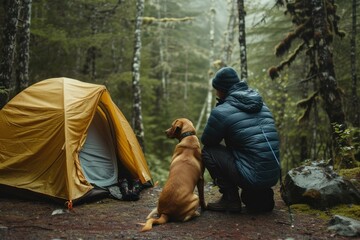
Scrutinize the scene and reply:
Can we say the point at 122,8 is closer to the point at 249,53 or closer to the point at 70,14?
the point at 70,14

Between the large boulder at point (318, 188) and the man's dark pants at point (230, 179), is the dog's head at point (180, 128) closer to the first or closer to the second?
the man's dark pants at point (230, 179)

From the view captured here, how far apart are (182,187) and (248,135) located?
1084 mm

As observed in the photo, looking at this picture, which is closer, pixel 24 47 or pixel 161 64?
pixel 24 47

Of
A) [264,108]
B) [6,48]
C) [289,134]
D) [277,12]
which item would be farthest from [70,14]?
[264,108]

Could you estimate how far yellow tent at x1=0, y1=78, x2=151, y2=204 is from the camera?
530cm

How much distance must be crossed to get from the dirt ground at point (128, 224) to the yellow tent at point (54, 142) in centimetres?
36

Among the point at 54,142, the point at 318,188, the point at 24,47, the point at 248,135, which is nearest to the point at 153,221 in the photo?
the point at 248,135

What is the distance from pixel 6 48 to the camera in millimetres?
6199

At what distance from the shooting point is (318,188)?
4.80 meters

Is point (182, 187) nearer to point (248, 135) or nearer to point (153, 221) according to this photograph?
point (153, 221)

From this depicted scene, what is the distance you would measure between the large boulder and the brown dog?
1.45m

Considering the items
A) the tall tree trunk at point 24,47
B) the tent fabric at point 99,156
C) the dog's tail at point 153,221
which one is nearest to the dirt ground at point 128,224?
the dog's tail at point 153,221

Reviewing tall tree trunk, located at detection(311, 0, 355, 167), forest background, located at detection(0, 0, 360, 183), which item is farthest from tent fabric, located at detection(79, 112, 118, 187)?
tall tree trunk, located at detection(311, 0, 355, 167)

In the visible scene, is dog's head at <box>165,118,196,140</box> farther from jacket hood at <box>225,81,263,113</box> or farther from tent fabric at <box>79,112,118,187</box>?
tent fabric at <box>79,112,118,187</box>
